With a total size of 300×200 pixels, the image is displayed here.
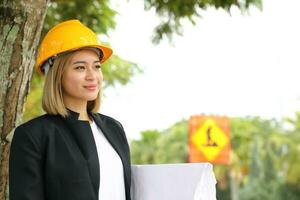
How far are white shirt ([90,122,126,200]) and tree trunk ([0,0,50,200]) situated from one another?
0.74 metres

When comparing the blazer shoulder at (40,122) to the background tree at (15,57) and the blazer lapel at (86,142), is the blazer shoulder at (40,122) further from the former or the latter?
the background tree at (15,57)

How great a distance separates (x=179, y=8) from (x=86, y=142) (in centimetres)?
326

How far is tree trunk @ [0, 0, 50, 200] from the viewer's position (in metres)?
3.48

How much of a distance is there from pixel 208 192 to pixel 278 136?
47.9m

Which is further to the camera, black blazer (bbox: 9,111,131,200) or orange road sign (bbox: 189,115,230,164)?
orange road sign (bbox: 189,115,230,164)

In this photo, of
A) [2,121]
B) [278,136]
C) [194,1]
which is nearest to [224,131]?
[194,1]

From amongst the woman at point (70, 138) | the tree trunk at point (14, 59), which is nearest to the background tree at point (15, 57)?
the tree trunk at point (14, 59)

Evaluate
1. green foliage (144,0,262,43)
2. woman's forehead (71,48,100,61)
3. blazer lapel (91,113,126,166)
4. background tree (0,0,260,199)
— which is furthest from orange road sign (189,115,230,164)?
woman's forehead (71,48,100,61)

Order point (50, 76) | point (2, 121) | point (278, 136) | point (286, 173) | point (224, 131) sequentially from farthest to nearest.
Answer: point (278, 136), point (286, 173), point (224, 131), point (2, 121), point (50, 76)

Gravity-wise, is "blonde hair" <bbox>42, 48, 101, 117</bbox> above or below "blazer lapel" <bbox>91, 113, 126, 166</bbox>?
above

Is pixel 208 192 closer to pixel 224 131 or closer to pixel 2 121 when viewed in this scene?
pixel 2 121

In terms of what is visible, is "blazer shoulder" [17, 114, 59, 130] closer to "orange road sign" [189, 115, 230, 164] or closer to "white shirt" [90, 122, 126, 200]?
"white shirt" [90, 122, 126, 200]

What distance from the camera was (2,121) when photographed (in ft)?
11.4

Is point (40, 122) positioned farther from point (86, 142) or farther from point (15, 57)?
point (15, 57)
